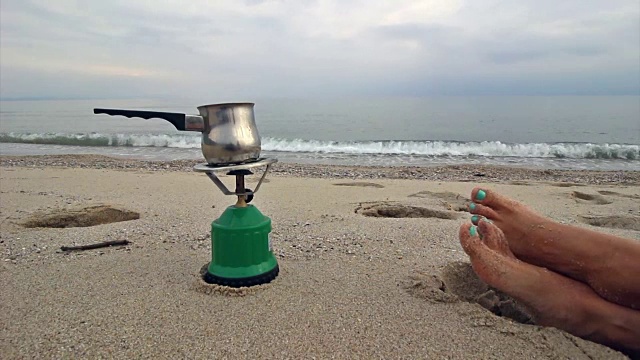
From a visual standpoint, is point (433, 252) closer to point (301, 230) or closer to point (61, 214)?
point (301, 230)

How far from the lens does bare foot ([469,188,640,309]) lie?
56.5 inches

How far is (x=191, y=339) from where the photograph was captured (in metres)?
1.46

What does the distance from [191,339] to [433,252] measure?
4.54 feet

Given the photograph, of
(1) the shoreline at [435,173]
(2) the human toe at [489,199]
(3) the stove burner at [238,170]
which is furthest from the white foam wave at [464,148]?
(3) the stove burner at [238,170]

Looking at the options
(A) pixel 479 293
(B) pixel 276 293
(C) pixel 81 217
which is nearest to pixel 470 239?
(A) pixel 479 293

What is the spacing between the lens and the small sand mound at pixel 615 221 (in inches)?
127

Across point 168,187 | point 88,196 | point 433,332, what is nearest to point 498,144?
point 168,187

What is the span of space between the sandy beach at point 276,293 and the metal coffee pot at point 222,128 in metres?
0.57

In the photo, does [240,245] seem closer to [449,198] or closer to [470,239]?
[470,239]

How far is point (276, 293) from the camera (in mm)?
1798

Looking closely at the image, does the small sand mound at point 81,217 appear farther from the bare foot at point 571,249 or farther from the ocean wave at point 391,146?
the ocean wave at point 391,146

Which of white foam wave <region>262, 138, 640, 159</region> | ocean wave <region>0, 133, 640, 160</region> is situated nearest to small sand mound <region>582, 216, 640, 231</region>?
ocean wave <region>0, 133, 640, 160</region>

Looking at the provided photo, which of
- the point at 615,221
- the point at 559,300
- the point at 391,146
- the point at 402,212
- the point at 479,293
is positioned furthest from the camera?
the point at 391,146

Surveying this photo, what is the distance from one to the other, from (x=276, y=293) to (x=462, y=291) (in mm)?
831
